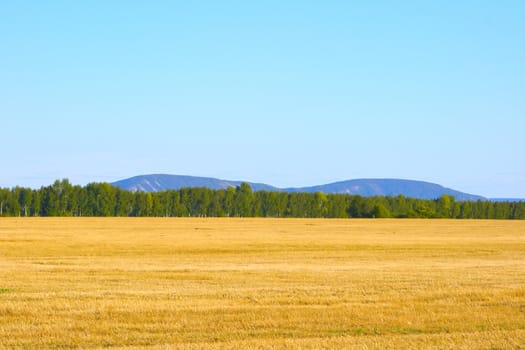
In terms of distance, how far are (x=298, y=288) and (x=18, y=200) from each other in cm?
15540

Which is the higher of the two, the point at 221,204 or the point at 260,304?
the point at 221,204

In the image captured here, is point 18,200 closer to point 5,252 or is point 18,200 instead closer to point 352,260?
point 5,252

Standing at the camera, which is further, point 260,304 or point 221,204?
point 221,204

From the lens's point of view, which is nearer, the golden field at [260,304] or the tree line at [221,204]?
the golden field at [260,304]

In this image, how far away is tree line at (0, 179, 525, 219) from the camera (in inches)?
6703

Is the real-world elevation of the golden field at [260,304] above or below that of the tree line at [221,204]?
below

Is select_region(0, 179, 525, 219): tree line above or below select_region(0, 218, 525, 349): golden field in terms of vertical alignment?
above

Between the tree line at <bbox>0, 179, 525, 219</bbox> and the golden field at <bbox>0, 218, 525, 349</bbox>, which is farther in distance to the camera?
the tree line at <bbox>0, 179, 525, 219</bbox>

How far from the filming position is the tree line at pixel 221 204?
6703 inches

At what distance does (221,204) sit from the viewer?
607ft

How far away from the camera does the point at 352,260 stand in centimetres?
4150

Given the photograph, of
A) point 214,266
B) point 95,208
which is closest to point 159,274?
point 214,266

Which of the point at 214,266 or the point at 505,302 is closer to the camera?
the point at 505,302

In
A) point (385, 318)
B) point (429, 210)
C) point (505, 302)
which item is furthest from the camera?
point (429, 210)
